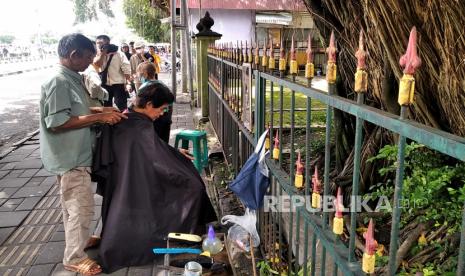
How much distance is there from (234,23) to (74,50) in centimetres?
1640

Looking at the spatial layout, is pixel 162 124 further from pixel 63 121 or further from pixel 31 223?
pixel 63 121

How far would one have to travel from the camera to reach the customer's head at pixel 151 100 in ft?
10.6

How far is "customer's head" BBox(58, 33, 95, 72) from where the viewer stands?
2801 mm

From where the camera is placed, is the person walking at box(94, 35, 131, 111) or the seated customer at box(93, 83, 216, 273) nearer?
the seated customer at box(93, 83, 216, 273)

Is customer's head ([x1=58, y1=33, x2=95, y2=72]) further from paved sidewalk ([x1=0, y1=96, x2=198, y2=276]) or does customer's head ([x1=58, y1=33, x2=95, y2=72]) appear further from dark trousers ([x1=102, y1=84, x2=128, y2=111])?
dark trousers ([x1=102, y1=84, x2=128, y2=111])

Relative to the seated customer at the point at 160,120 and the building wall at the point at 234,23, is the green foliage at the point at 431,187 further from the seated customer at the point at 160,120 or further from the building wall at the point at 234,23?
the building wall at the point at 234,23

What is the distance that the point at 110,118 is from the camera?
9.70 feet

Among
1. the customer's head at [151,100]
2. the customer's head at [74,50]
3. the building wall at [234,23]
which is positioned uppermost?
the building wall at [234,23]

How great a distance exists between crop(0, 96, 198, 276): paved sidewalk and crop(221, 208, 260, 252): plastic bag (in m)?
0.62

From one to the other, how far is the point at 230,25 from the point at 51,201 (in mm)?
15202

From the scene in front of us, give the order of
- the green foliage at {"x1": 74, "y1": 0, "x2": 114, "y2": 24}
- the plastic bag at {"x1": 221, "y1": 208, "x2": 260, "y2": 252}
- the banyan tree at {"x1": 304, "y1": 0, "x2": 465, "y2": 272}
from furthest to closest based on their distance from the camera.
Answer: the green foliage at {"x1": 74, "y1": 0, "x2": 114, "y2": 24} < the plastic bag at {"x1": 221, "y1": 208, "x2": 260, "y2": 252} < the banyan tree at {"x1": 304, "y1": 0, "x2": 465, "y2": 272}

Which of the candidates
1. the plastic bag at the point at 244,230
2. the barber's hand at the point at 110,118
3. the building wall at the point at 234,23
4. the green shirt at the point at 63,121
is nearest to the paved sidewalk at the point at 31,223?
the plastic bag at the point at 244,230

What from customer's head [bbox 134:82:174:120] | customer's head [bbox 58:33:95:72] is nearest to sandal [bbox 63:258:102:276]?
customer's head [bbox 134:82:174:120]

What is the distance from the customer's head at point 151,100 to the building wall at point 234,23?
15294mm
